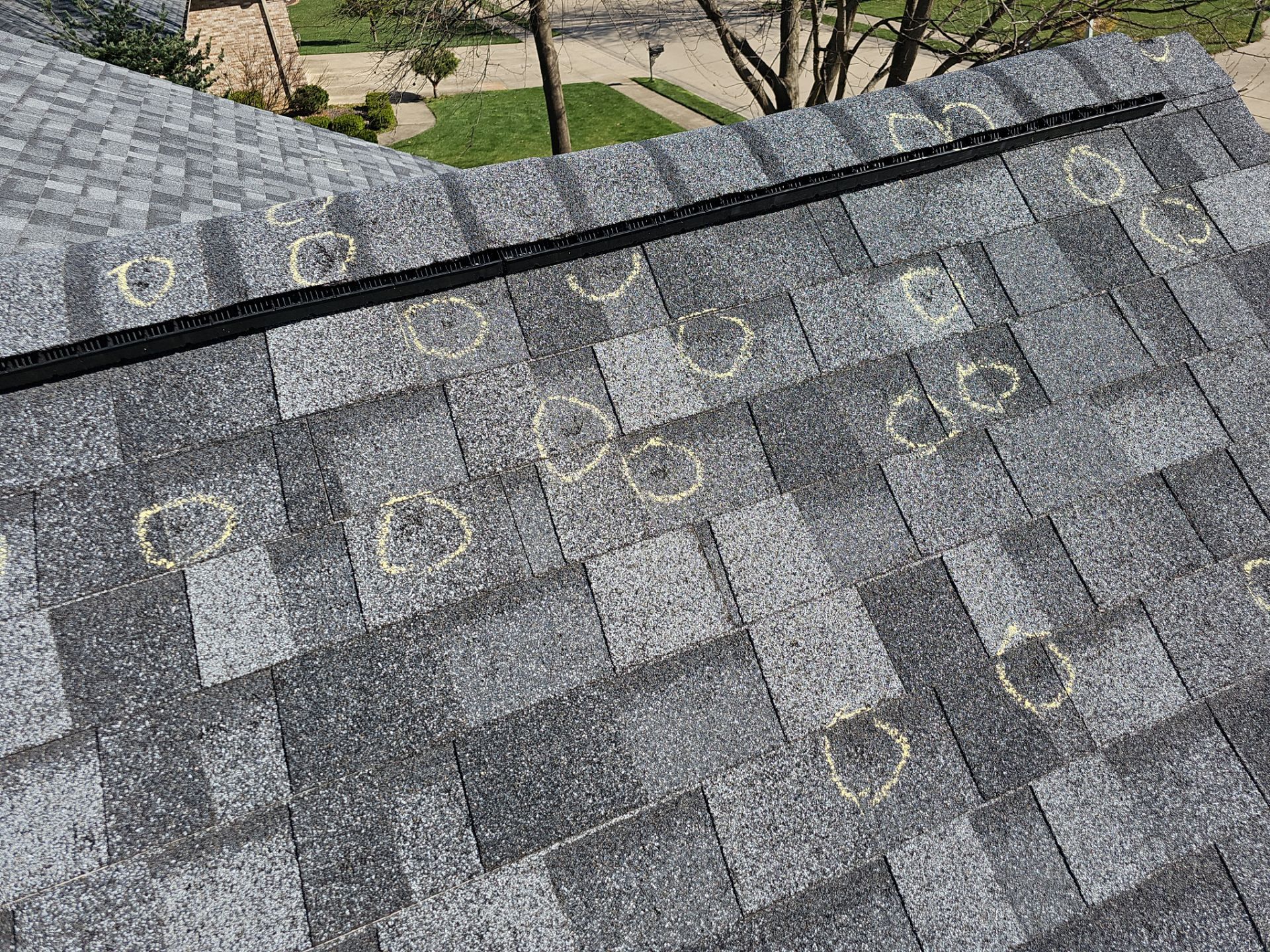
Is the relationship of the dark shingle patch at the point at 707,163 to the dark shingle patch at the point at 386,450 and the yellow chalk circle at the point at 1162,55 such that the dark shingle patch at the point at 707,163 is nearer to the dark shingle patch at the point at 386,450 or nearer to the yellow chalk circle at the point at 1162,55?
the dark shingle patch at the point at 386,450

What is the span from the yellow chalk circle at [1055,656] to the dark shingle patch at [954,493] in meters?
0.36

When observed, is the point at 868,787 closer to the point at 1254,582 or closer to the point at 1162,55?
the point at 1254,582

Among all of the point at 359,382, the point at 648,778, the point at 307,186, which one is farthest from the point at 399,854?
the point at 307,186

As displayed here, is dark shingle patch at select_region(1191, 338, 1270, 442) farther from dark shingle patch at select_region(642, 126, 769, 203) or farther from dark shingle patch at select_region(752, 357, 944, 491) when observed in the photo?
dark shingle patch at select_region(642, 126, 769, 203)

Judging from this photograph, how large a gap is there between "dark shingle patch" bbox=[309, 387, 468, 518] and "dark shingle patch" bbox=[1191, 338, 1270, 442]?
293 centimetres

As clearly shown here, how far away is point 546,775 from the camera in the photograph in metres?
2.22

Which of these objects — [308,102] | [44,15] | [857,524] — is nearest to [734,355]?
[857,524]

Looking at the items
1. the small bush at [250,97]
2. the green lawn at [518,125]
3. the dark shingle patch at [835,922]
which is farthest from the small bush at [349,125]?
the dark shingle patch at [835,922]

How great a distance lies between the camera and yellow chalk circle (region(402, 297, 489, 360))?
106 inches

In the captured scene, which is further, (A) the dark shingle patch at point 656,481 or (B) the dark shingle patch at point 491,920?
(A) the dark shingle patch at point 656,481

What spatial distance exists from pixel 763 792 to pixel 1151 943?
49.3 inches

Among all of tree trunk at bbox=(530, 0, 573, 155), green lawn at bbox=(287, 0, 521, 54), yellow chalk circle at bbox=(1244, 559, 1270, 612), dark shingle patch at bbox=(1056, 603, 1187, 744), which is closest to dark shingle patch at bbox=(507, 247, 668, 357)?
dark shingle patch at bbox=(1056, 603, 1187, 744)

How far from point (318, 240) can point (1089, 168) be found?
127 inches

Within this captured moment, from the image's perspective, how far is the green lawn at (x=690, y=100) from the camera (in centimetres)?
2402
